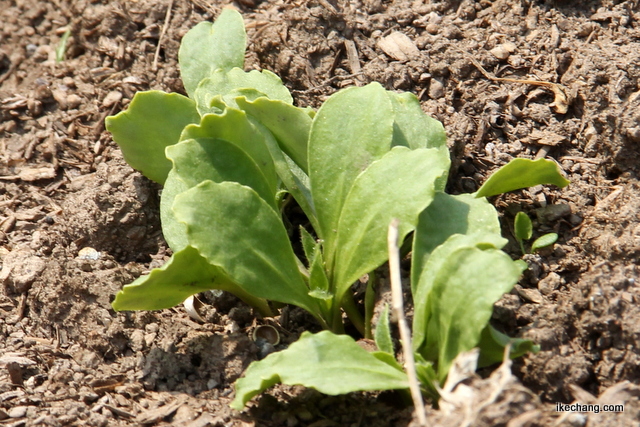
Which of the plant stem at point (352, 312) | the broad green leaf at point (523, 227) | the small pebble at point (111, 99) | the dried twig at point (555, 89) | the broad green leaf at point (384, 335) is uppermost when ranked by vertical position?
the dried twig at point (555, 89)

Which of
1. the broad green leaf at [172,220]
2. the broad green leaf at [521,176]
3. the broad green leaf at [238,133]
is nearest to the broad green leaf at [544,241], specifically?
the broad green leaf at [521,176]

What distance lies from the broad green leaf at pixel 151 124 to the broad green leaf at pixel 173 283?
46 cm

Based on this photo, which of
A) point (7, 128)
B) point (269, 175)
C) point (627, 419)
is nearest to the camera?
point (627, 419)

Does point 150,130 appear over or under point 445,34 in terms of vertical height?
under

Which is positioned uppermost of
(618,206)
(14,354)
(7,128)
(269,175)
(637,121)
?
(637,121)

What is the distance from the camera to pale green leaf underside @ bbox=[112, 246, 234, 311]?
1502 mm

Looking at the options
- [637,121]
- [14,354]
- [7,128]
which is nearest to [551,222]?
[637,121]

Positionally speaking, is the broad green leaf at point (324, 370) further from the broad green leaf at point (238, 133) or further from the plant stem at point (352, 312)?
the broad green leaf at point (238, 133)

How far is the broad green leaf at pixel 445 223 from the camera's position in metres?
1.57

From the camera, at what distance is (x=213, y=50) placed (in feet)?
6.77

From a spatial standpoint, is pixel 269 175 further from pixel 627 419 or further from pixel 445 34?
pixel 627 419

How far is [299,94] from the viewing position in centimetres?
220

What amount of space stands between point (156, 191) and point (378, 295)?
2.73 ft

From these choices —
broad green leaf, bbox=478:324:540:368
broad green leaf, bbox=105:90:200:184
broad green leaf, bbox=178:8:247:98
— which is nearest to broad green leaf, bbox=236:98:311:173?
broad green leaf, bbox=105:90:200:184
